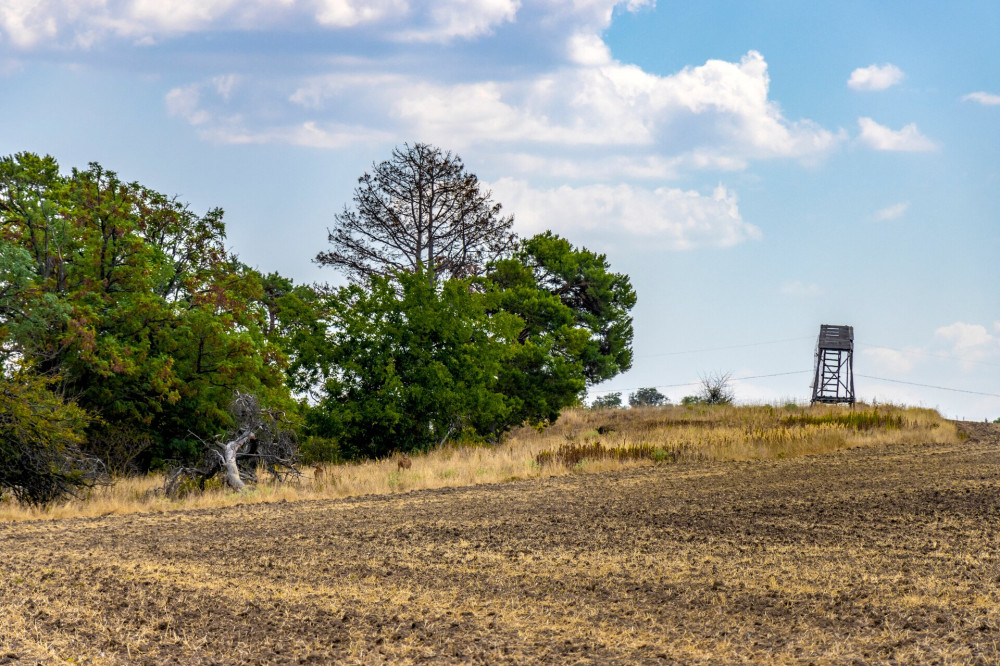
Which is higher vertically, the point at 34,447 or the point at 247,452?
the point at 34,447

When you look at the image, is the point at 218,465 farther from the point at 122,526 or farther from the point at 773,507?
the point at 773,507

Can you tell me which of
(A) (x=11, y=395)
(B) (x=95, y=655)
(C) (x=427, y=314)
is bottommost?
(B) (x=95, y=655)

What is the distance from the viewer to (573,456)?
2414cm

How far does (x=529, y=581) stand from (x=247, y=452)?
41.3 feet

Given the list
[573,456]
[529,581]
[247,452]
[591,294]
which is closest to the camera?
[529,581]

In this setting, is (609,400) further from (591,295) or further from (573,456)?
(573,456)

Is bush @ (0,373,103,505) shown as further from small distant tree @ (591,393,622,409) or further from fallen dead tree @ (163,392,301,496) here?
small distant tree @ (591,393,622,409)

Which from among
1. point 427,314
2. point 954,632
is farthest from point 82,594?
point 427,314

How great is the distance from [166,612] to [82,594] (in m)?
1.23

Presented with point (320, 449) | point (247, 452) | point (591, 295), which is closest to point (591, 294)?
point (591, 295)

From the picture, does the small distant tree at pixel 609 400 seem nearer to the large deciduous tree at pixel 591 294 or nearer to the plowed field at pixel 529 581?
the large deciduous tree at pixel 591 294

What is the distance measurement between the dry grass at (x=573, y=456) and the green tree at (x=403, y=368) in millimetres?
1430

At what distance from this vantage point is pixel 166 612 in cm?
912

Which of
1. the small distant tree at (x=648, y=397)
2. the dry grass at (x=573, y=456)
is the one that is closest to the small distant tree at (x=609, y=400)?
the small distant tree at (x=648, y=397)
